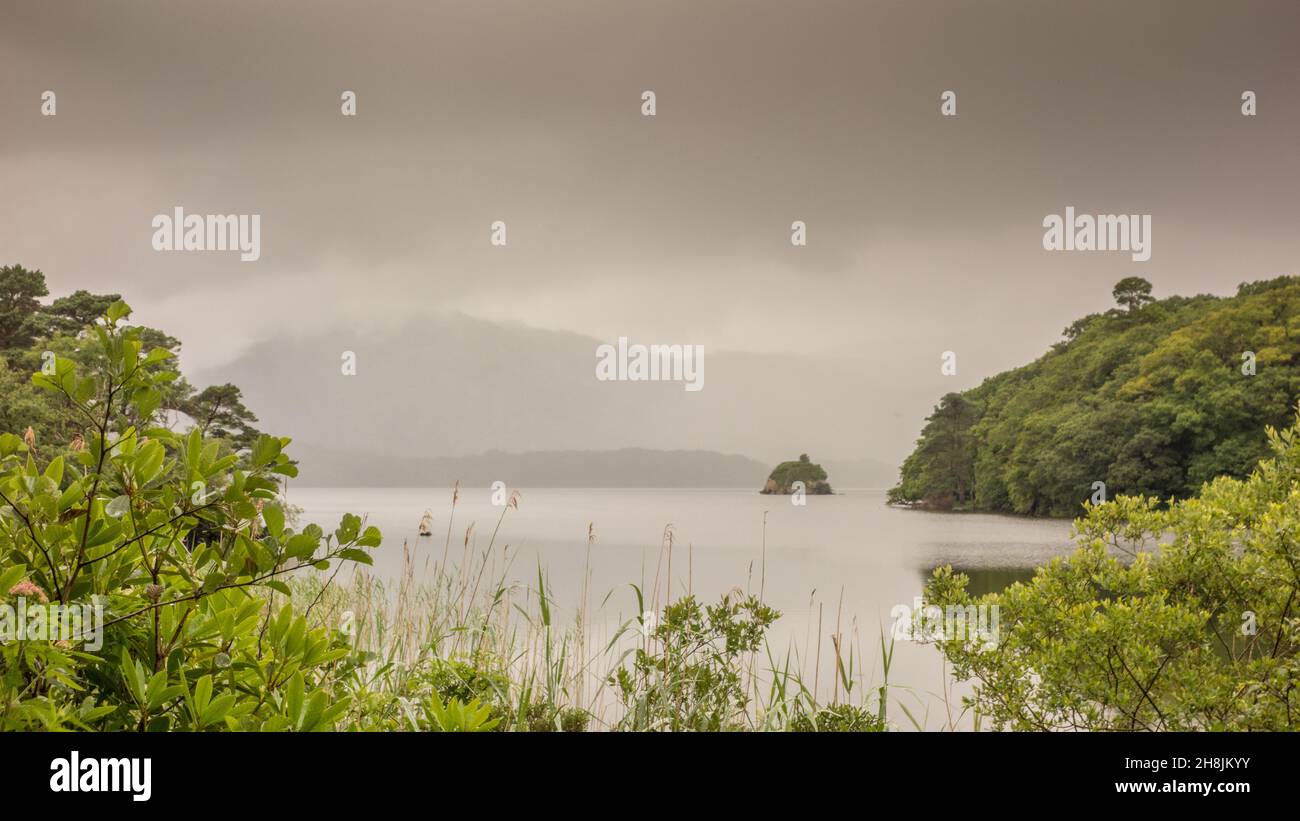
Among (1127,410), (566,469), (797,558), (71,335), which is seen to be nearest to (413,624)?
(797,558)

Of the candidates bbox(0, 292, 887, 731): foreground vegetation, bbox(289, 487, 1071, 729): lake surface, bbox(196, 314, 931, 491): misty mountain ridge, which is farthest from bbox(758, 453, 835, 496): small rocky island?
bbox(0, 292, 887, 731): foreground vegetation

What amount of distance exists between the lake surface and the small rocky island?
91 centimetres

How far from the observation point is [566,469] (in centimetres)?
1897

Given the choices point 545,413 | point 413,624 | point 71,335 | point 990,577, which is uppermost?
point 71,335

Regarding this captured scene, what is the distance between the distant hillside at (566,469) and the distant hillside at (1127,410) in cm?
600

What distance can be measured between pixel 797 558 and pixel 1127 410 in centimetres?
916

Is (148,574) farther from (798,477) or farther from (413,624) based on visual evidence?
(798,477)

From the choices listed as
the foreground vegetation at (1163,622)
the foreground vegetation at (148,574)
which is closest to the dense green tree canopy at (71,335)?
the foreground vegetation at (148,574)

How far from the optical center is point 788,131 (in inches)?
485

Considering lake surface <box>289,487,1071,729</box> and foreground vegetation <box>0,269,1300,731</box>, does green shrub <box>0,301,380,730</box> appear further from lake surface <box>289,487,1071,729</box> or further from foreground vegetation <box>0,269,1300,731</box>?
lake surface <box>289,487,1071,729</box>

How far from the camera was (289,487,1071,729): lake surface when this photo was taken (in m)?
6.02
